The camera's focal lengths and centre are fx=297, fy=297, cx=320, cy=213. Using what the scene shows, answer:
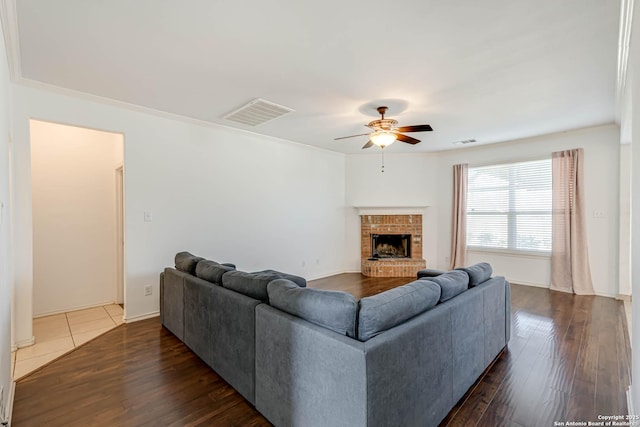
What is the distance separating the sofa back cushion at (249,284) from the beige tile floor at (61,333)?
184 centimetres

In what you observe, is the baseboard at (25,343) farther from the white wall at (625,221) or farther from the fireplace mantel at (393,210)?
the white wall at (625,221)

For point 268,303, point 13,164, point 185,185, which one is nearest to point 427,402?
point 268,303

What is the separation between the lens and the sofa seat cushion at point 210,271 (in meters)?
2.54

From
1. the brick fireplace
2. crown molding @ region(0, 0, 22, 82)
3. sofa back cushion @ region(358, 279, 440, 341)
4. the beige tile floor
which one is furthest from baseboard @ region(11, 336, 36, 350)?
the brick fireplace

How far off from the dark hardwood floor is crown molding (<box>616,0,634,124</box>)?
8.29 ft

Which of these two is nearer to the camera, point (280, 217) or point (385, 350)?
point (385, 350)

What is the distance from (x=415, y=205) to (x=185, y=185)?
178 inches

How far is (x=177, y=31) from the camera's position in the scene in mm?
2117

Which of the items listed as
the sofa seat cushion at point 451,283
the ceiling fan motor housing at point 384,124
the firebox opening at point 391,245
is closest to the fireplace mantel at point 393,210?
the firebox opening at point 391,245

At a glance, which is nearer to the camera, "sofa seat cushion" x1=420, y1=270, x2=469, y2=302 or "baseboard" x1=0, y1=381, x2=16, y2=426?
"baseboard" x1=0, y1=381, x2=16, y2=426

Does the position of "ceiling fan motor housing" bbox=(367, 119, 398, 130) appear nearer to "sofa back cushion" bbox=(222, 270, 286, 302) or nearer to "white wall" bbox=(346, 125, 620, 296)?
"sofa back cushion" bbox=(222, 270, 286, 302)

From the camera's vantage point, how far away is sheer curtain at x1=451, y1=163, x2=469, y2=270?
19.5 feet

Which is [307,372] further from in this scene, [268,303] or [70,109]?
[70,109]

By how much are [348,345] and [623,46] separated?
3.04 m
